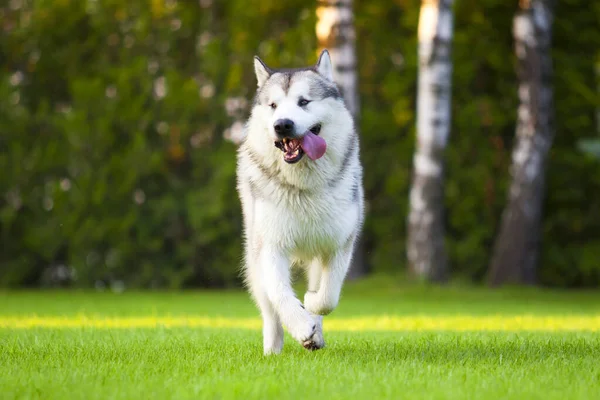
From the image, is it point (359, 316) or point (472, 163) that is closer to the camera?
point (359, 316)

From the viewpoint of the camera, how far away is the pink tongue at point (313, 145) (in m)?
6.47

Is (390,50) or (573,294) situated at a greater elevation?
(390,50)

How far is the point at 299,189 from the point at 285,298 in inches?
29.9

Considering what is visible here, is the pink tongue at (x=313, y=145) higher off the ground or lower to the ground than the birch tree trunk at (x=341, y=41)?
lower

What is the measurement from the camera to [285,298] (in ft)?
20.4

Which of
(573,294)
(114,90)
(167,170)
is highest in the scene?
(114,90)

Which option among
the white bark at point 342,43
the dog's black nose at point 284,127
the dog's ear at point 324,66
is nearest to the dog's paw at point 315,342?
the dog's black nose at point 284,127

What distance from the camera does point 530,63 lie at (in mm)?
15188

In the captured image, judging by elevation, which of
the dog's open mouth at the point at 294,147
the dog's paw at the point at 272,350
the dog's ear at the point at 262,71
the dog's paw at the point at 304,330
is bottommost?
the dog's paw at the point at 272,350

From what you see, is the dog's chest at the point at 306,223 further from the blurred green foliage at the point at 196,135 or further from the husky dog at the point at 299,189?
the blurred green foliage at the point at 196,135

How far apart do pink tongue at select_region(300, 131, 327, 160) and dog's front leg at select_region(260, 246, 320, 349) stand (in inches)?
25.3

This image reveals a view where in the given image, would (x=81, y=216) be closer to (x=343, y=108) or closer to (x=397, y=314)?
(x=397, y=314)

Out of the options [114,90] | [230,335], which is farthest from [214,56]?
[230,335]

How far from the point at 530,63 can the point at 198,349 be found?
387 inches
